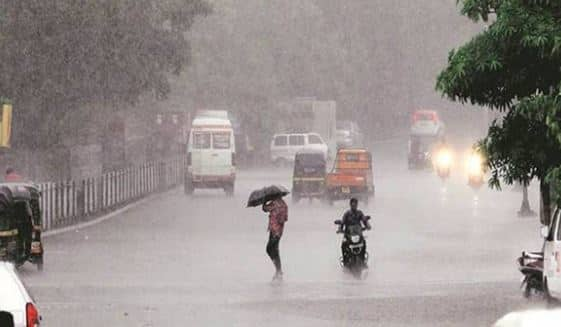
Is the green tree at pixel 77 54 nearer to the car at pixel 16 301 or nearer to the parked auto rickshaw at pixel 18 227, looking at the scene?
the parked auto rickshaw at pixel 18 227

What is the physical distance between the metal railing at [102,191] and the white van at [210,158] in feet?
4.93

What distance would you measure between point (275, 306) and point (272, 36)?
278 ft

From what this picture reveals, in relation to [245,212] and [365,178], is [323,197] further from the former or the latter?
[245,212]

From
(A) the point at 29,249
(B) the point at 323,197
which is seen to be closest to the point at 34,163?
(B) the point at 323,197

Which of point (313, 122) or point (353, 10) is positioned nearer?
point (313, 122)

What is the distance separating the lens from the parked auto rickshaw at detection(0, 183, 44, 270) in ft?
99.1

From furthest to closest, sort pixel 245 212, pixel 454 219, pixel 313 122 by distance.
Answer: pixel 313 122, pixel 245 212, pixel 454 219

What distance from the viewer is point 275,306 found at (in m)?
24.9

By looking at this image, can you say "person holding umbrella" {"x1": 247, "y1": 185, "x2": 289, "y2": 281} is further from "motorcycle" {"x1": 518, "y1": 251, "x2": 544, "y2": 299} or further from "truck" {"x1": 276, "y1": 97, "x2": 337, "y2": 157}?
"truck" {"x1": 276, "y1": 97, "x2": 337, "y2": 157}

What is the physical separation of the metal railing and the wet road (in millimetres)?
944

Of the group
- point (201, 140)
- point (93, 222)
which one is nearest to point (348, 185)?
point (201, 140)

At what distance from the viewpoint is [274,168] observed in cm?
9188

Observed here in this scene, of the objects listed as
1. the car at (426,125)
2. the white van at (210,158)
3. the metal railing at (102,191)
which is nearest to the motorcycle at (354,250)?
the metal railing at (102,191)

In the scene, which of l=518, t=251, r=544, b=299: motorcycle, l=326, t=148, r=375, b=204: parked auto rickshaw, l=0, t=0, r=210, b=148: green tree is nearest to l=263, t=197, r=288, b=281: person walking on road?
l=518, t=251, r=544, b=299: motorcycle
